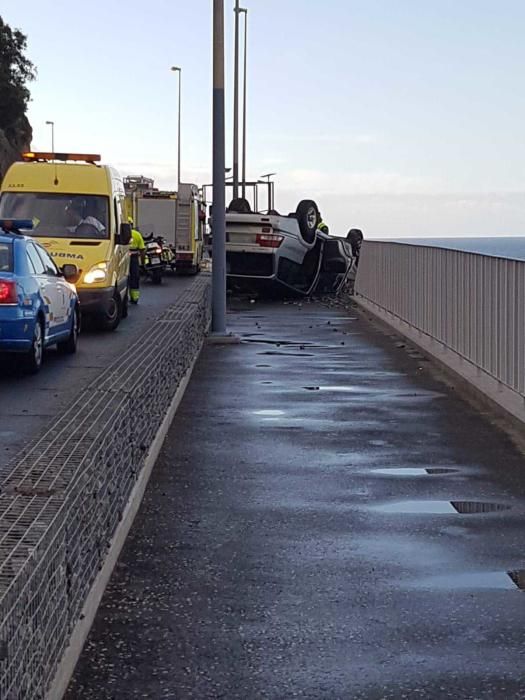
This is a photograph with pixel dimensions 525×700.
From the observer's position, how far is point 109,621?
5840 millimetres

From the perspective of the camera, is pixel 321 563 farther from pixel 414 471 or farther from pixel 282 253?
pixel 282 253

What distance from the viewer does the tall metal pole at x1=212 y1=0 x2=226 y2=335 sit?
19859 millimetres

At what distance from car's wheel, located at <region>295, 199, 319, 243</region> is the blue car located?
1454 centimetres

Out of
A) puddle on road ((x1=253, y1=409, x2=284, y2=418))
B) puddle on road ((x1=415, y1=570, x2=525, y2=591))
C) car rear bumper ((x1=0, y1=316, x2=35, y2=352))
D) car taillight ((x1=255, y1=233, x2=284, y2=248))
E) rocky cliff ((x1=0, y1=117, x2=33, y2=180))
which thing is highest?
rocky cliff ((x1=0, y1=117, x2=33, y2=180))

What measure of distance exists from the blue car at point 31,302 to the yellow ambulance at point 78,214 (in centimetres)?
308

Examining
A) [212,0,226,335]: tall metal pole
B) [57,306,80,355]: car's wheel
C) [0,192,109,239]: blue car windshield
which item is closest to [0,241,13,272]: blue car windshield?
[57,306,80,355]: car's wheel

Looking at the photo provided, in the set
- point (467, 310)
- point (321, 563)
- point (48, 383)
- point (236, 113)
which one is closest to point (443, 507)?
point (321, 563)

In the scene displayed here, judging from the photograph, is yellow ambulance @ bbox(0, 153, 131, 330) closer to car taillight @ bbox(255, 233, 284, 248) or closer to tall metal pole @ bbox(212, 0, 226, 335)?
tall metal pole @ bbox(212, 0, 226, 335)

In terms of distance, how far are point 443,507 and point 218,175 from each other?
12.7 metres

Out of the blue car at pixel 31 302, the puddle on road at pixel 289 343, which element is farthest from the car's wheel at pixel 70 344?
the puddle on road at pixel 289 343

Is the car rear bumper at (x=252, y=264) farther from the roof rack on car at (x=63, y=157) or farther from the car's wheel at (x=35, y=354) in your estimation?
the car's wheel at (x=35, y=354)

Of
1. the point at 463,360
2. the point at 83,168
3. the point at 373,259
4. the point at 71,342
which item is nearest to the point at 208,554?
the point at 463,360

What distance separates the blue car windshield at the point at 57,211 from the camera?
21969 mm

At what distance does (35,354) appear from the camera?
51.3 feet
